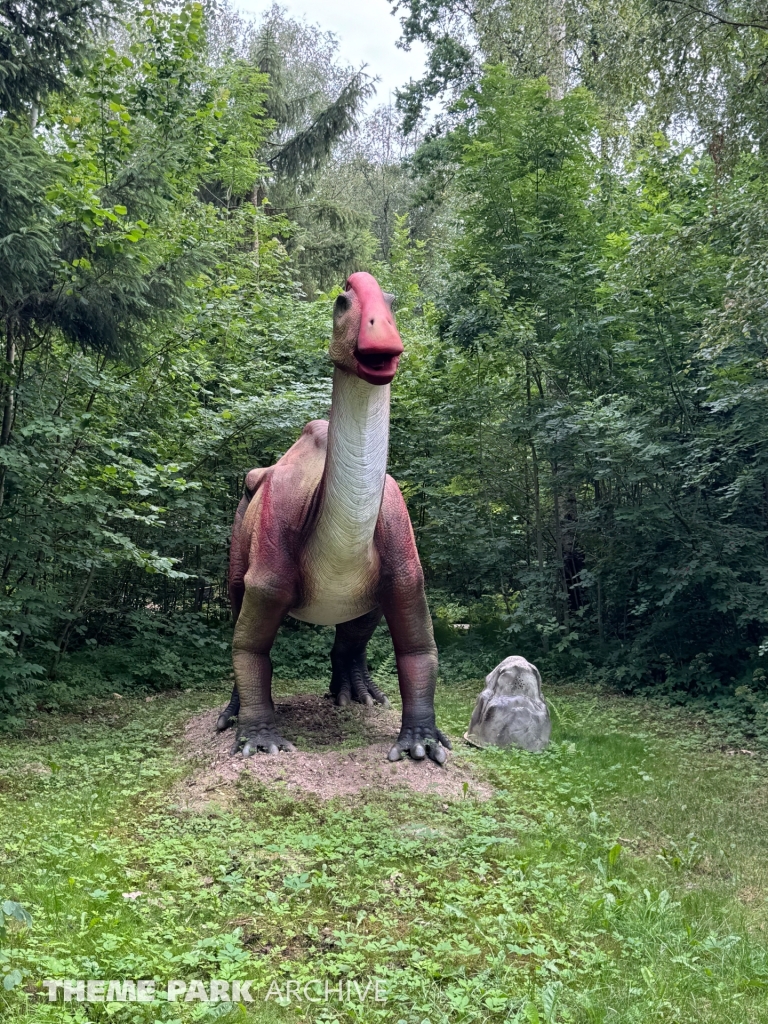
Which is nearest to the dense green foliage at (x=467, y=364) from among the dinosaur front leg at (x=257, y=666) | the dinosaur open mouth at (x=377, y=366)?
the dinosaur front leg at (x=257, y=666)

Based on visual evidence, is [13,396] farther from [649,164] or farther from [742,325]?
[649,164]

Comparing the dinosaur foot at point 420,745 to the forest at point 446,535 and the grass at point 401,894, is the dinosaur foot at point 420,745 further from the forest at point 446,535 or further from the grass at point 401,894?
the grass at point 401,894

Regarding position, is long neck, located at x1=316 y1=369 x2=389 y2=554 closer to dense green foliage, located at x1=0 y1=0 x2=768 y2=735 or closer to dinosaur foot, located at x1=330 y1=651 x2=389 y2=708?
→ dense green foliage, located at x1=0 y1=0 x2=768 y2=735

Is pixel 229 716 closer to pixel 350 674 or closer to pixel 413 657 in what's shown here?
pixel 350 674

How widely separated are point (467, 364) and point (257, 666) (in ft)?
18.0

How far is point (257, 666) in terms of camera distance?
4.77m

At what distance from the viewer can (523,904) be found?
122 inches

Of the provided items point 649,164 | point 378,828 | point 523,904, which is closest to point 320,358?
point 649,164

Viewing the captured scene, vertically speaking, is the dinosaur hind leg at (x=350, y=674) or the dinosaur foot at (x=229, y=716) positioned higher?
the dinosaur hind leg at (x=350, y=674)

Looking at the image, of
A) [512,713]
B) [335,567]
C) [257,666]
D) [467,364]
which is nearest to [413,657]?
[335,567]

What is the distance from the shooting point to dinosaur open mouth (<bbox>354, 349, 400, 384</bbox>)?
363 centimetres

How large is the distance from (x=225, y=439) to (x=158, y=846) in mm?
5487

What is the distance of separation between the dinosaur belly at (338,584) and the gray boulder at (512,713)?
1278 mm

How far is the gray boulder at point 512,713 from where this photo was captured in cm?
538
